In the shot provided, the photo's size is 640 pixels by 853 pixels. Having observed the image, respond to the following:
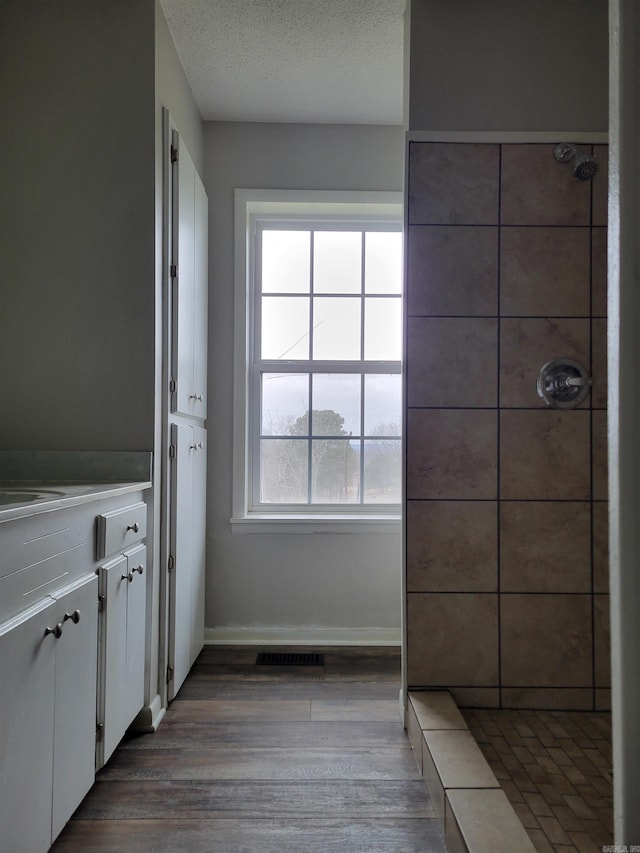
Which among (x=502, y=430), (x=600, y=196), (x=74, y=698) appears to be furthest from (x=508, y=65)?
(x=74, y=698)

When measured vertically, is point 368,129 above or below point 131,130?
above

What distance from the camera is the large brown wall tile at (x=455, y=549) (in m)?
2.07

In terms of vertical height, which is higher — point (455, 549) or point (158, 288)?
point (158, 288)

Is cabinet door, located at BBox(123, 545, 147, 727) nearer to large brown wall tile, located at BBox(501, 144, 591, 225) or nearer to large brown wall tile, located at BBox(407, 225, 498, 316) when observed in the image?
large brown wall tile, located at BBox(407, 225, 498, 316)

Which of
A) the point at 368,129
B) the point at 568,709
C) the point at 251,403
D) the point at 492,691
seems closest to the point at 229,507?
the point at 251,403

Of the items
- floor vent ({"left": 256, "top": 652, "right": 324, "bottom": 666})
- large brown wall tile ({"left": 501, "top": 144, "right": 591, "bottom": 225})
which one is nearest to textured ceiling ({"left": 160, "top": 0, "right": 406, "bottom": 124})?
large brown wall tile ({"left": 501, "top": 144, "right": 591, "bottom": 225})

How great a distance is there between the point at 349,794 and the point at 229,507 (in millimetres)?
1523

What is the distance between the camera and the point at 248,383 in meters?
3.03

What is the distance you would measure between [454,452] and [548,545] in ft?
1.47

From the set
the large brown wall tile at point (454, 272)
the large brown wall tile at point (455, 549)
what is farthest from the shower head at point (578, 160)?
the large brown wall tile at point (455, 549)

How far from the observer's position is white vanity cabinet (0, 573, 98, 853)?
3.71ft

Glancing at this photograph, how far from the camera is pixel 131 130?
6.79 feet

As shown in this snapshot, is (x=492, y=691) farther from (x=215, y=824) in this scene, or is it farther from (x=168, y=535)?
(x=168, y=535)

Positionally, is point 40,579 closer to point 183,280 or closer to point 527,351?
point 183,280
